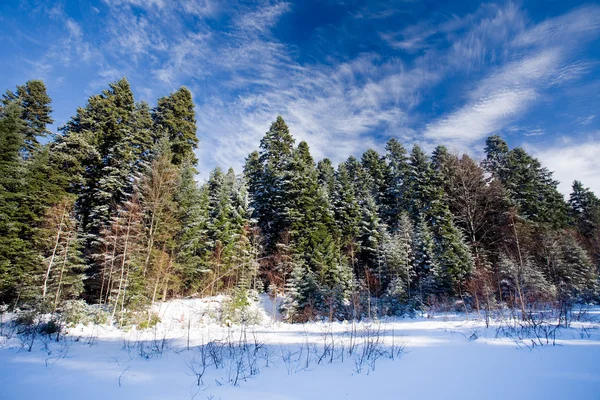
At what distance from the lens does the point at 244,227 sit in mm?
24125

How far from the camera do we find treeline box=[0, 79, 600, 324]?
16.8 m

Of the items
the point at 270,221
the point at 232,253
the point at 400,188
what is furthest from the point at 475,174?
the point at 232,253

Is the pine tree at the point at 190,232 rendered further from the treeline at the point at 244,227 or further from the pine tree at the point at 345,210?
the pine tree at the point at 345,210

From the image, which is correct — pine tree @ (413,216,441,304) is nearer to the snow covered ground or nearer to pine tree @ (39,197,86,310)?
the snow covered ground

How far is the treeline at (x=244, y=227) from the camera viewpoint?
661 inches

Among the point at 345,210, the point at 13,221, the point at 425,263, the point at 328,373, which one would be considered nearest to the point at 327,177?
the point at 345,210

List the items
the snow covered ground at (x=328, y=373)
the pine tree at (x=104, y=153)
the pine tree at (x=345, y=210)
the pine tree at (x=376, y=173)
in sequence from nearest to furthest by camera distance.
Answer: the snow covered ground at (x=328, y=373) < the pine tree at (x=104, y=153) < the pine tree at (x=345, y=210) < the pine tree at (x=376, y=173)

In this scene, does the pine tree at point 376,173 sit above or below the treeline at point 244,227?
above

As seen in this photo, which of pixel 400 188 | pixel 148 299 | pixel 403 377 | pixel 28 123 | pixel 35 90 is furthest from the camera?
pixel 400 188

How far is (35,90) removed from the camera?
2377 centimetres

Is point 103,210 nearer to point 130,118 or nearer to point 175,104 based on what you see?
point 130,118

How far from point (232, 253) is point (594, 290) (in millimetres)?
31499

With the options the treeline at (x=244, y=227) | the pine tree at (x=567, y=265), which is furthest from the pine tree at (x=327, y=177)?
the pine tree at (x=567, y=265)

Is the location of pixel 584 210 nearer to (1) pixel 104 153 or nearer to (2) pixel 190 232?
(2) pixel 190 232
